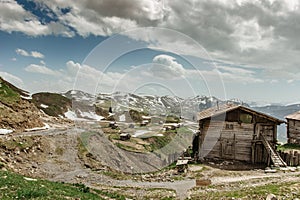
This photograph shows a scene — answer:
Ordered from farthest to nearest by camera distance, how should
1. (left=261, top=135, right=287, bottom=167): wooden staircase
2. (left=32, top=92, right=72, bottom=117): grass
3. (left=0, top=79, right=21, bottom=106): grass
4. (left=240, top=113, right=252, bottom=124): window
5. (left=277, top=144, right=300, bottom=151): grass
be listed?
(left=32, top=92, right=72, bottom=117): grass
(left=0, top=79, right=21, bottom=106): grass
(left=277, top=144, right=300, bottom=151): grass
(left=240, top=113, right=252, bottom=124): window
(left=261, top=135, right=287, bottom=167): wooden staircase

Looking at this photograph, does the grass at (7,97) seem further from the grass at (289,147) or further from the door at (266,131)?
the grass at (289,147)

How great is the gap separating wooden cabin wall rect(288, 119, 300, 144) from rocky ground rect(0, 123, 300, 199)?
26.3 meters

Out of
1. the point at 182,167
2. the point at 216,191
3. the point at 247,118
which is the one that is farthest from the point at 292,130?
the point at 216,191

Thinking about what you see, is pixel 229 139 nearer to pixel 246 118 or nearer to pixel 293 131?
pixel 246 118

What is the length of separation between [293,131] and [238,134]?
70.5 ft

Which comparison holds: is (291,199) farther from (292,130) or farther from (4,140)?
(292,130)

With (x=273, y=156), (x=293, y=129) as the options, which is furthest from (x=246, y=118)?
(x=293, y=129)

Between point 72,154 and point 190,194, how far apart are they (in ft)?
82.8

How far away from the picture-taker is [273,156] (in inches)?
1609

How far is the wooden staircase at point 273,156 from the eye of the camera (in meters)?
39.2

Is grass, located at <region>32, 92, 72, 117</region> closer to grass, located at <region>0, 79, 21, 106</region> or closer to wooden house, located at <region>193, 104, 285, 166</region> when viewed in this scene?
grass, located at <region>0, 79, 21, 106</region>

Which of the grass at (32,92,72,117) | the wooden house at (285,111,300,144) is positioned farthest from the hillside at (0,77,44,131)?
the wooden house at (285,111,300,144)

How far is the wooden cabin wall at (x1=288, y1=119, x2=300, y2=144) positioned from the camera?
59.2 meters

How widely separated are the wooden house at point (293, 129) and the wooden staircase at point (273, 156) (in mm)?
19175
